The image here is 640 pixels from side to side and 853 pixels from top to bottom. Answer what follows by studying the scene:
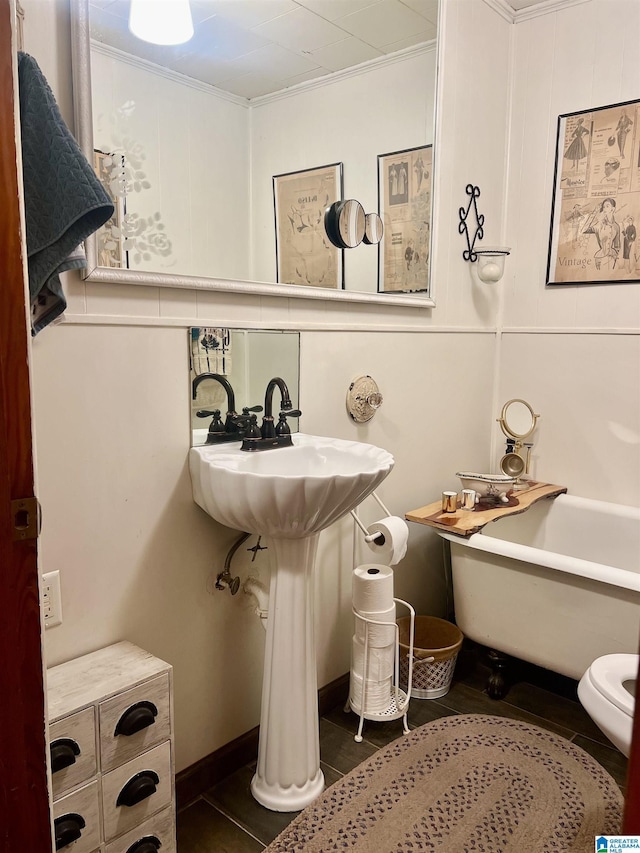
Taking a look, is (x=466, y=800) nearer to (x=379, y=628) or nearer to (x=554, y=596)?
(x=379, y=628)

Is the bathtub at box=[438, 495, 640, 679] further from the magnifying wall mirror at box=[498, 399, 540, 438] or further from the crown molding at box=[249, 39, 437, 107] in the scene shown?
the crown molding at box=[249, 39, 437, 107]

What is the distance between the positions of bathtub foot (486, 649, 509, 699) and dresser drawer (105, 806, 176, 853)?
1.26m

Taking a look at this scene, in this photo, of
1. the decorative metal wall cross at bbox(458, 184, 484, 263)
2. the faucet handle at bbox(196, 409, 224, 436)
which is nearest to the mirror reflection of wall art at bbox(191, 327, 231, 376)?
the faucet handle at bbox(196, 409, 224, 436)

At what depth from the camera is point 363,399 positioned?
2207 mm

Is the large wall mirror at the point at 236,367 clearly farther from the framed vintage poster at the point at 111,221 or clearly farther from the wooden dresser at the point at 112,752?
the wooden dresser at the point at 112,752

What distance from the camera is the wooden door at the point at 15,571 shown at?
34.9 inches

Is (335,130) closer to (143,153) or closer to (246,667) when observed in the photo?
(143,153)

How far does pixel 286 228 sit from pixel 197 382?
60 centimetres

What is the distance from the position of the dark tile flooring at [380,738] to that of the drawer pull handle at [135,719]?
1.59ft

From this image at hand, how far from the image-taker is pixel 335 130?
6.97 ft

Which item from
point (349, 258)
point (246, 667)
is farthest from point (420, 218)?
point (246, 667)

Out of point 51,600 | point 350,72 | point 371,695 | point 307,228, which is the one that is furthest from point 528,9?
point 51,600

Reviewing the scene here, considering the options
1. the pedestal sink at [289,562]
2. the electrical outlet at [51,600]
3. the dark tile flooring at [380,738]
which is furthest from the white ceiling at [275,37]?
the dark tile flooring at [380,738]

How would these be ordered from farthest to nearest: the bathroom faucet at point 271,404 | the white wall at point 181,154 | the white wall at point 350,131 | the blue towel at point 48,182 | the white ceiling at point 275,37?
the white wall at point 350,131 → the bathroom faucet at point 271,404 → the white ceiling at point 275,37 → the white wall at point 181,154 → the blue towel at point 48,182
